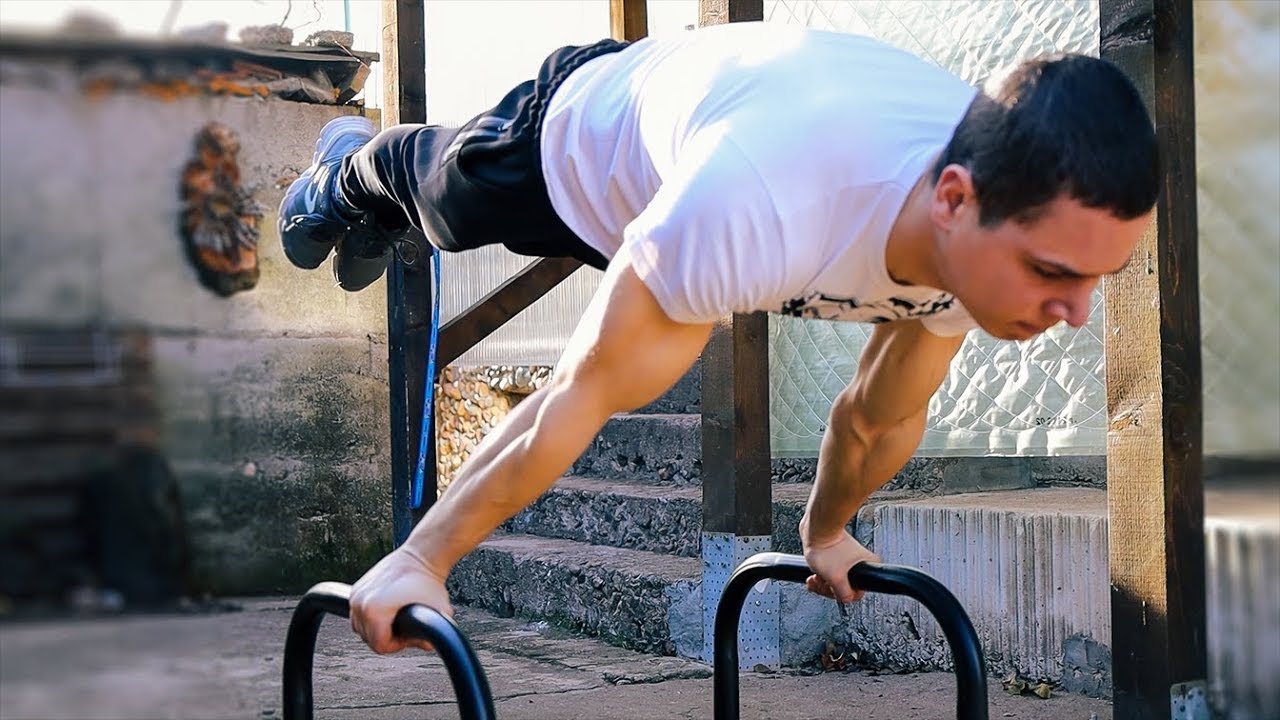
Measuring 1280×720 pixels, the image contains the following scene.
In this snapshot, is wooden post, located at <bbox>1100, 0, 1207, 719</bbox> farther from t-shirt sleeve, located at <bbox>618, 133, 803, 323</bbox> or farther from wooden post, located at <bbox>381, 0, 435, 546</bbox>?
wooden post, located at <bbox>381, 0, 435, 546</bbox>

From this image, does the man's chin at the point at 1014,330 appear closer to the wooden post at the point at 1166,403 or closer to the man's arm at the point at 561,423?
the man's arm at the point at 561,423

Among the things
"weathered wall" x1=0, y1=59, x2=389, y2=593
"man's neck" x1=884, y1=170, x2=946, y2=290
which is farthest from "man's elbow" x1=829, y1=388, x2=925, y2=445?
"weathered wall" x1=0, y1=59, x2=389, y2=593

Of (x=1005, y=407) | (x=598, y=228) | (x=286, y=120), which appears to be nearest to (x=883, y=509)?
(x=1005, y=407)

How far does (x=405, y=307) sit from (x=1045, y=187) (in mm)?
1958

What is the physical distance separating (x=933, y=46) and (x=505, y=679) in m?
1.72

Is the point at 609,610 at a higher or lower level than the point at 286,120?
lower

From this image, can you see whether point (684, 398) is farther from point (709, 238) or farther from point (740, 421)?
point (709, 238)

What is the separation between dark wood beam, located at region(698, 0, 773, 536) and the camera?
9.06 feet

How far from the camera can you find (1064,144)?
1208 millimetres

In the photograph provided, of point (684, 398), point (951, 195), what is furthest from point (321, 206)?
point (684, 398)

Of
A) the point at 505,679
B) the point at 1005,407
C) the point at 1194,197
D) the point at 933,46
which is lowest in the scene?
the point at 505,679

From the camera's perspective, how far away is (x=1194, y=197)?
1954mm

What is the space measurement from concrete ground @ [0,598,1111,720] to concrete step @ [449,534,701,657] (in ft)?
0.17

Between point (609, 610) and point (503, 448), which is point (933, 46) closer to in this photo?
point (609, 610)
